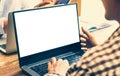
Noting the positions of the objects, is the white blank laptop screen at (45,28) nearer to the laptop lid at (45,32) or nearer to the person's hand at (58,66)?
the laptop lid at (45,32)

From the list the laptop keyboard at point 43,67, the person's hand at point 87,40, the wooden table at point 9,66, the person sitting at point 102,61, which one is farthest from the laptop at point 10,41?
the person sitting at point 102,61

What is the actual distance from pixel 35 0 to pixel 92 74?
1458 millimetres

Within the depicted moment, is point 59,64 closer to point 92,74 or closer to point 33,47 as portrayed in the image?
point 33,47

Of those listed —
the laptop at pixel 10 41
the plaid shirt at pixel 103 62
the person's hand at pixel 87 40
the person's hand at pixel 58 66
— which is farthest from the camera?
the person's hand at pixel 87 40

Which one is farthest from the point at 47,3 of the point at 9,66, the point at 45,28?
the point at 9,66

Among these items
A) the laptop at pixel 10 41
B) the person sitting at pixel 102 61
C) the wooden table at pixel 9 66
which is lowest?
the wooden table at pixel 9 66

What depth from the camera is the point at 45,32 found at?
1433 mm

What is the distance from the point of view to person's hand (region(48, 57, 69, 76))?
1.26 meters

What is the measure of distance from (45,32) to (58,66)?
0.23 meters

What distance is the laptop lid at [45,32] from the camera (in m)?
1.34

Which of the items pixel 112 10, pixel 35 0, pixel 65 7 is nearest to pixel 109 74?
pixel 112 10

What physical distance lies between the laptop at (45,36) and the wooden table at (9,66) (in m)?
0.04

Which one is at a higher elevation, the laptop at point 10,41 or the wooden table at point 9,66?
the laptop at point 10,41

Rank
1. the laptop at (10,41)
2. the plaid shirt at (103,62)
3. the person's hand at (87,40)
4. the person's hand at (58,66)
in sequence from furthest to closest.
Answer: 1. the person's hand at (87,40)
2. the laptop at (10,41)
3. the person's hand at (58,66)
4. the plaid shirt at (103,62)
